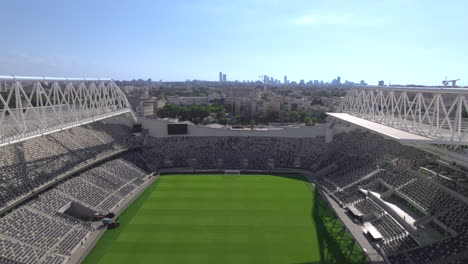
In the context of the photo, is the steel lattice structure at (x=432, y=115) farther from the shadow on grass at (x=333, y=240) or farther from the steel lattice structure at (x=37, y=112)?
the steel lattice structure at (x=37, y=112)

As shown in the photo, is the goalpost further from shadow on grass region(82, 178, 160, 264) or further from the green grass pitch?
shadow on grass region(82, 178, 160, 264)

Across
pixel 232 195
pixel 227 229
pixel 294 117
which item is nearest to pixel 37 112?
pixel 227 229

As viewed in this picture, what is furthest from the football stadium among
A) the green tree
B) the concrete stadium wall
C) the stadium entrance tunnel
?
the green tree

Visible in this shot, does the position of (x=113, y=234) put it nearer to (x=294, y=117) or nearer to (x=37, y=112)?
(x=37, y=112)

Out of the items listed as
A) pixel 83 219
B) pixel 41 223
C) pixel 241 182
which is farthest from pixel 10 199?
pixel 241 182

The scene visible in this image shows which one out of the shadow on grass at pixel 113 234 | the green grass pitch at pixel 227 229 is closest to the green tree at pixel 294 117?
the green grass pitch at pixel 227 229

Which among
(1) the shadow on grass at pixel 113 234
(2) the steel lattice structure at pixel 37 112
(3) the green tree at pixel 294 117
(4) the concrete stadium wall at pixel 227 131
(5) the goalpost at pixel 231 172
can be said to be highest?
(2) the steel lattice structure at pixel 37 112
